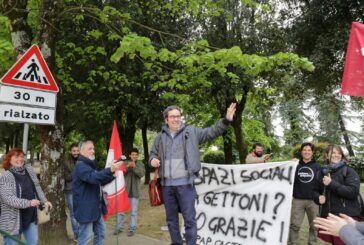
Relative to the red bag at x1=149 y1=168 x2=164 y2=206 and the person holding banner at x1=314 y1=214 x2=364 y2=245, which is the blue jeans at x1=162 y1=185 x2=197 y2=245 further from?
the person holding banner at x1=314 y1=214 x2=364 y2=245

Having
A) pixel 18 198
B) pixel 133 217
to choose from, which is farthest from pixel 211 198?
pixel 18 198

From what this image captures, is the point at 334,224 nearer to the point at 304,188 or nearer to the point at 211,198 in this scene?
the point at 304,188

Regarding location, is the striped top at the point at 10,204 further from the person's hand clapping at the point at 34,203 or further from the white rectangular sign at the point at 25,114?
the white rectangular sign at the point at 25,114

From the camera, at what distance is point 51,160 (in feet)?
22.1

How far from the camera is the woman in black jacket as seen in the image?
5.15 metres

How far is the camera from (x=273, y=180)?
6445mm

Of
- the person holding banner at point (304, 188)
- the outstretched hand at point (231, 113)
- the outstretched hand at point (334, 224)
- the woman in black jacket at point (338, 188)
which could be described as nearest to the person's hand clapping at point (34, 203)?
the outstretched hand at point (231, 113)

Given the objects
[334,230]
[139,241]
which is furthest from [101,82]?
[334,230]

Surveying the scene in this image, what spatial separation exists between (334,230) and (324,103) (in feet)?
138

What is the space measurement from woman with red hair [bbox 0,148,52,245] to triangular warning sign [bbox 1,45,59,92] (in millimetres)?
904

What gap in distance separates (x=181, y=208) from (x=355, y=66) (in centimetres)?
281

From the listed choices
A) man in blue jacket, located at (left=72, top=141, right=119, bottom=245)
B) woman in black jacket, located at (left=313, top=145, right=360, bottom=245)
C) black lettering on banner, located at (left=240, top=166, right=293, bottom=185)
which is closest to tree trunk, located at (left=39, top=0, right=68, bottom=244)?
man in blue jacket, located at (left=72, top=141, right=119, bottom=245)

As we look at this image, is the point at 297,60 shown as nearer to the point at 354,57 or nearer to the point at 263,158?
the point at 354,57

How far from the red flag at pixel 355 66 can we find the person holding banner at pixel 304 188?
2293mm
